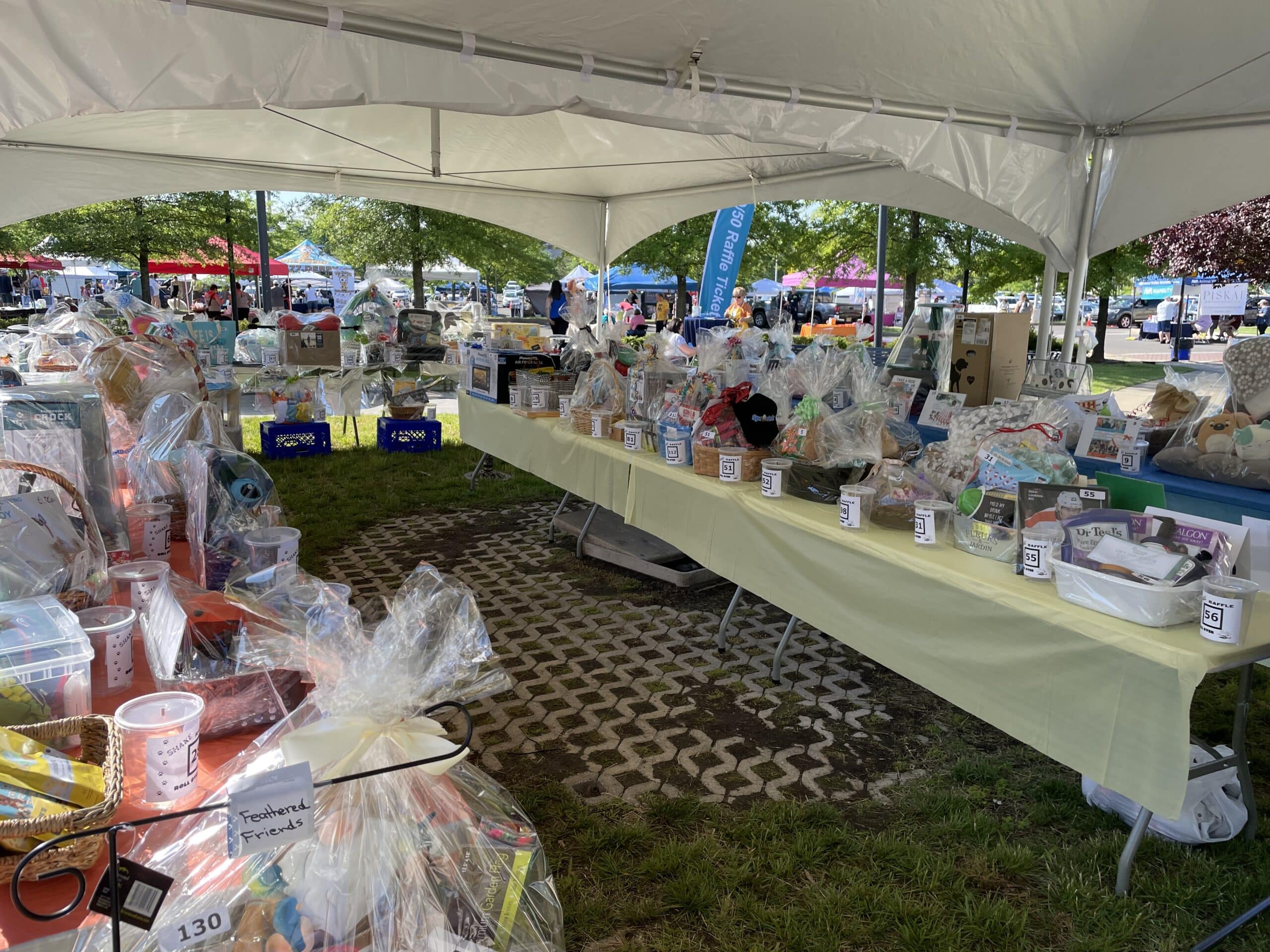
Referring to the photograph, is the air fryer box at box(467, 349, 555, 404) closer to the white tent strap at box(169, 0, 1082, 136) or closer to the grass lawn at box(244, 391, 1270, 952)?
the white tent strap at box(169, 0, 1082, 136)

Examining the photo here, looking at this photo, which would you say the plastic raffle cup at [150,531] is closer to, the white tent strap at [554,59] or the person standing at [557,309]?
the white tent strap at [554,59]

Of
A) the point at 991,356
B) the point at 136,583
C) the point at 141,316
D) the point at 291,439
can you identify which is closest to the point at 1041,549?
the point at 136,583

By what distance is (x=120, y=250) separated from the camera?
13898 millimetres

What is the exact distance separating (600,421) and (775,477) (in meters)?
1.35

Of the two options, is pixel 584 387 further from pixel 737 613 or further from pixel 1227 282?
pixel 1227 282

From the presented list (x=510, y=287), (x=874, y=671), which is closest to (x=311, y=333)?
(x=874, y=671)

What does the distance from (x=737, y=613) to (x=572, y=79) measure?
2574 millimetres

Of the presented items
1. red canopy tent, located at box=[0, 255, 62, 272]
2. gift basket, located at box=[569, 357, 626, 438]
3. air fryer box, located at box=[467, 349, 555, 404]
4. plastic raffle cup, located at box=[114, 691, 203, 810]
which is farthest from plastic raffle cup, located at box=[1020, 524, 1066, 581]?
red canopy tent, located at box=[0, 255, 62, 272]

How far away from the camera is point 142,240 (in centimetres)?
1388

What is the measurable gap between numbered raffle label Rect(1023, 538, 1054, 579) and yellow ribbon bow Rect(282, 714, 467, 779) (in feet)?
5.39

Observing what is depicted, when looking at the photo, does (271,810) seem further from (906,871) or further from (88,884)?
(906,871)

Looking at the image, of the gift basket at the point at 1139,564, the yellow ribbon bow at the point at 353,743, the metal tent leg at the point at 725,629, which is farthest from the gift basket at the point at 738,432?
the yellow ribbon bow at the point at 353,743

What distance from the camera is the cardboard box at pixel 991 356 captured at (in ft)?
15.6

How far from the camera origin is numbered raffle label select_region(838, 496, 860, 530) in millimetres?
2639
